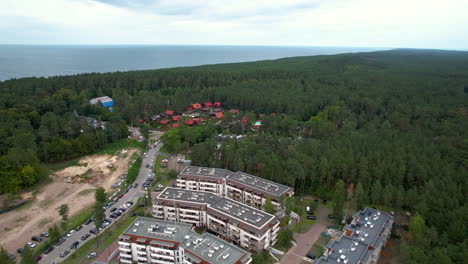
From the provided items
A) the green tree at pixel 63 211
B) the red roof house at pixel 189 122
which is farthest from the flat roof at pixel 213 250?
the red roof house at pixel 189 122

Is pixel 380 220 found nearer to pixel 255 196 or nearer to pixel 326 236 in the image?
pixel 326 236

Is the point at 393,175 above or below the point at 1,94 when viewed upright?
below

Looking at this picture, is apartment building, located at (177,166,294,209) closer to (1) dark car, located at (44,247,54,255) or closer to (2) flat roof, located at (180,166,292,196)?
(2) flat roof, located at (180,166,292,196)

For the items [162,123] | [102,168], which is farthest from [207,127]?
[102,168]

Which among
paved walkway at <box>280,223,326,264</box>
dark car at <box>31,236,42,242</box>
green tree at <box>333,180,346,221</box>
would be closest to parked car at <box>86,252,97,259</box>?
dark car at <box>31,236,42,242</box>

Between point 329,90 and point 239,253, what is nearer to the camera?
point 239,253

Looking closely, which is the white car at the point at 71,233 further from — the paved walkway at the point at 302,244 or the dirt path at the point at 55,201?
the paved walkway at the point at 302,244
